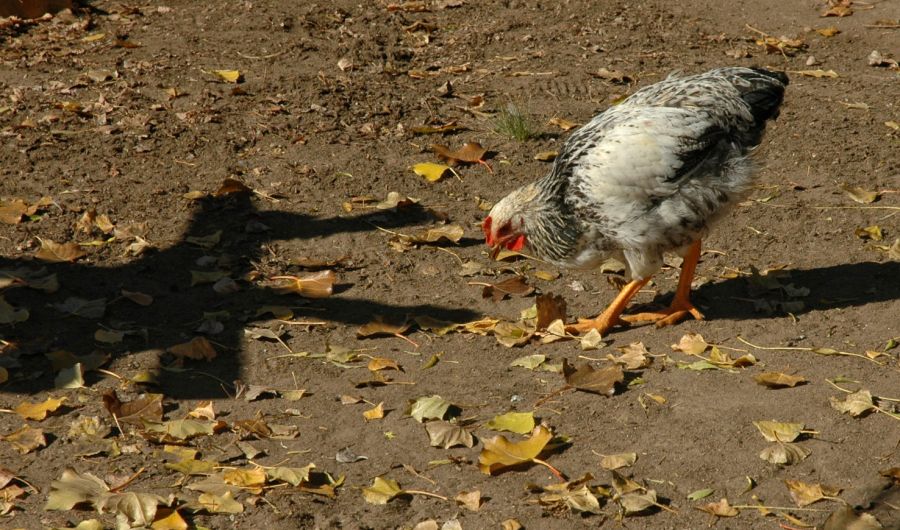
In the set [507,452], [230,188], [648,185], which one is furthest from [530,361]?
[230,188]

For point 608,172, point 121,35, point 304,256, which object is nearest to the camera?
point 608,172

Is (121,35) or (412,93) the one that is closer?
(412,93)

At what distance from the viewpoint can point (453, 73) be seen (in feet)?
24.6

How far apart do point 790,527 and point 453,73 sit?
495cm

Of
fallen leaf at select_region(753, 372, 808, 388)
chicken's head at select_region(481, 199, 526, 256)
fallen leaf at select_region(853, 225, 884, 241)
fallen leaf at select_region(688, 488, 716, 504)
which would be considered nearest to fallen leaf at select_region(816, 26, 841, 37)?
fallen leaf at select_region(853, 225, 884, 241)

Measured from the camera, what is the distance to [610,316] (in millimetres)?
4746

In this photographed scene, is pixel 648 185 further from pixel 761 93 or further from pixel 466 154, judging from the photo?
pixel 466 154

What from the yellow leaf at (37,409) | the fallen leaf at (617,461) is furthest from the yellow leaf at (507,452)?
the yellow leaf at (37,409)

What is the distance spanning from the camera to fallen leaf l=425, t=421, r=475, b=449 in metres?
3.81

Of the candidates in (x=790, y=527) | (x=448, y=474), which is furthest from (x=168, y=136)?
(x=790, y=527)

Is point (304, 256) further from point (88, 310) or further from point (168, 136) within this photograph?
point (168, 136)

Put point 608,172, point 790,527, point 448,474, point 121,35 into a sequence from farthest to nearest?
point 121,35 < point 608,172 < point 448,474 < point 790,527

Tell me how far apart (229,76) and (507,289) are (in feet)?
10.5

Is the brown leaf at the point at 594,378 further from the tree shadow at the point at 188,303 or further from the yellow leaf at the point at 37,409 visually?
the yellow leaf at the point at 37,409
